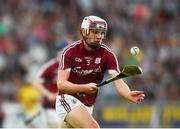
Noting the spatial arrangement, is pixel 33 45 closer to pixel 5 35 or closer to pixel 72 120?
pixel 5 35

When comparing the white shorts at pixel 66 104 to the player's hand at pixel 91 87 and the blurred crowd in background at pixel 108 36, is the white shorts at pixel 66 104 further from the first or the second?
the blurred crowd in background at pixel 108 36

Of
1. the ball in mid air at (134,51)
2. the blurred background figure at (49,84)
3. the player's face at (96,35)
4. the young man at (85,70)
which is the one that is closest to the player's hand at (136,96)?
the young man at (85,70)

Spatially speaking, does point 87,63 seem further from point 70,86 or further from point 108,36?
point 108,36

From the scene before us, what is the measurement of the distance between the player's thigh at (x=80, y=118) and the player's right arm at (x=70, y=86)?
0.30 meters

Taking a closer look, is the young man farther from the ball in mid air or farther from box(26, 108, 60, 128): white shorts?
box(26, 108, 60, 128): white shorts

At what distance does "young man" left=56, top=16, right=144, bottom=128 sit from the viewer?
1111 cm

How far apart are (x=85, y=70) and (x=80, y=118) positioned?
64 centimetres

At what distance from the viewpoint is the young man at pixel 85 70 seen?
11109 millimetres

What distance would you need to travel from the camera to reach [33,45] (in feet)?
68.9

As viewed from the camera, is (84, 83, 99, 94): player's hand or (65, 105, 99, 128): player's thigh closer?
(84, 83, 99, 94): player's hand

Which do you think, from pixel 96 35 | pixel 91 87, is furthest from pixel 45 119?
pixel 91 87

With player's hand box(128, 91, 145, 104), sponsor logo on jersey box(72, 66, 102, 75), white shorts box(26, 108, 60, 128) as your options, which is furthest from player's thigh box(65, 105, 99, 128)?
white shorts box(26, 108, 60, 128)

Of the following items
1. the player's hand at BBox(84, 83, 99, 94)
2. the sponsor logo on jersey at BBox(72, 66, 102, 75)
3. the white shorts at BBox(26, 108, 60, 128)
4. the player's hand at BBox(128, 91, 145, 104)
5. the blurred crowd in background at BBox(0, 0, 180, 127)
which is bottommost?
the blurred crowd in background at BBox(0, 0, 180, 127)

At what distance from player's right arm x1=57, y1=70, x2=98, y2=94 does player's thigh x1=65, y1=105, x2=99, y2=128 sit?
30cm
